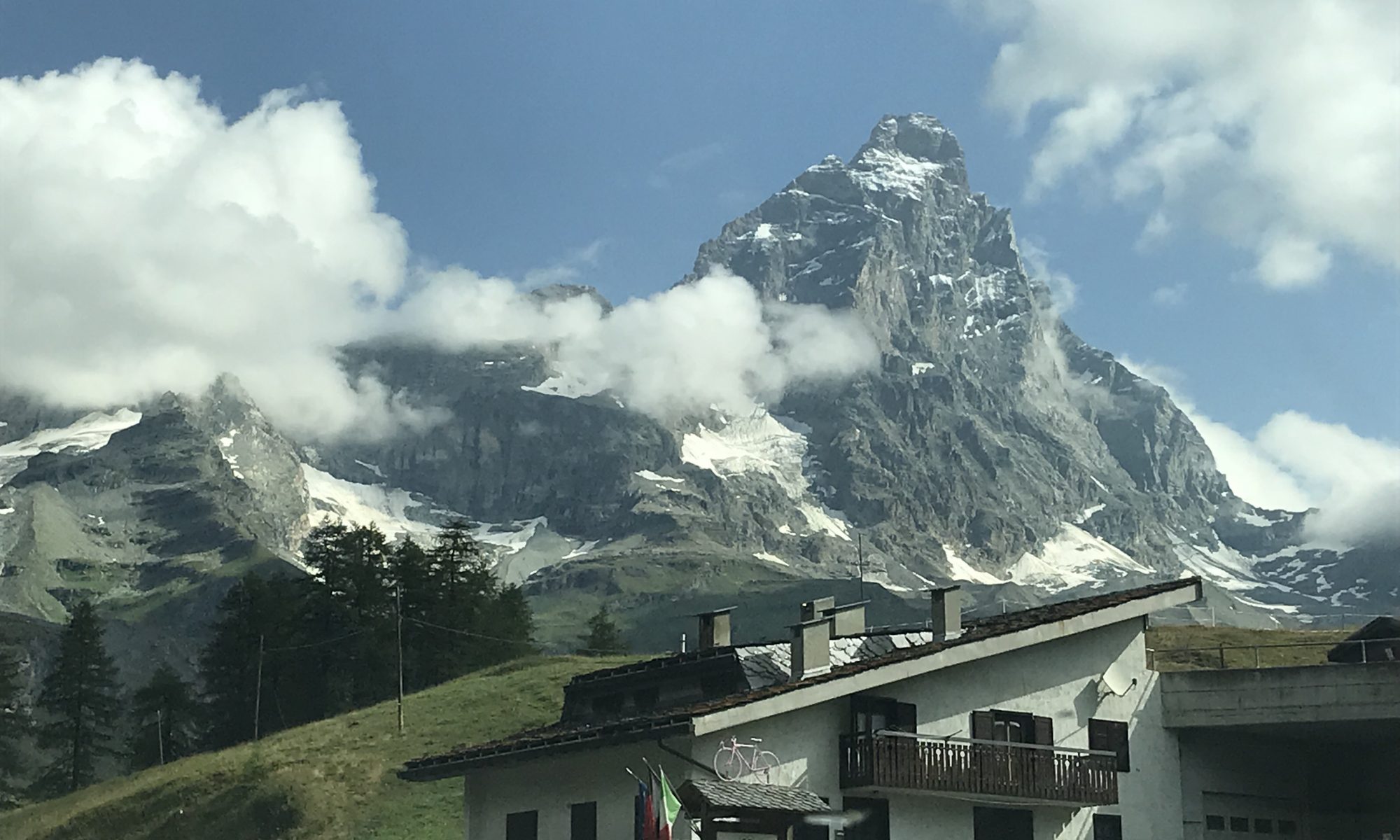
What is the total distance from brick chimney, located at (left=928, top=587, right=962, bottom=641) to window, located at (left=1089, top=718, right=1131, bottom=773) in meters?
4.54

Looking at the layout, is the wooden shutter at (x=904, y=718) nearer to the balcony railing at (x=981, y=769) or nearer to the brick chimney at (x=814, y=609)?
the balcony railing at (x=981, y=769)

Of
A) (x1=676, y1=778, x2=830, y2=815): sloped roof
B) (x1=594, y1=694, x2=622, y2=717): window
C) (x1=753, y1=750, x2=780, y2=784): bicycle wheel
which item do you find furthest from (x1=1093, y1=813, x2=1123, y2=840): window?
(x1=676, y1=778, x2=830, y2=815): sloped roof

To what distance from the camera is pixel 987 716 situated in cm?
4188

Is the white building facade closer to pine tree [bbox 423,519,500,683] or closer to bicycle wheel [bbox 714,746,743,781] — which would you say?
bicycle wheel [bbox 714,746,743,781]

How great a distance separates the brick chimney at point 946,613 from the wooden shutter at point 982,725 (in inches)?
124

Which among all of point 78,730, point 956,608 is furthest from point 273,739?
point 956,608

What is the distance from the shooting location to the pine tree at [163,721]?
397 ft

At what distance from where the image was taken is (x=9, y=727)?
122250 mm

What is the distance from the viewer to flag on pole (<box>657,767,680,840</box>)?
1035 inches

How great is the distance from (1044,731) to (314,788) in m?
45.4

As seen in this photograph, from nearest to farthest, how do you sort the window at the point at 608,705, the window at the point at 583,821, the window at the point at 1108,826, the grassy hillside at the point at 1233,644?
the window at the point at 583,821 → the window at the point at 1108,826 → the window at the point at 608,705 → the grassy hillside at the point at 1233,644

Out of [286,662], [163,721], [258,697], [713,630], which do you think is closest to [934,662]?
[713,630]

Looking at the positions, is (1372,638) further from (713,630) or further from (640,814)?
(640,814)

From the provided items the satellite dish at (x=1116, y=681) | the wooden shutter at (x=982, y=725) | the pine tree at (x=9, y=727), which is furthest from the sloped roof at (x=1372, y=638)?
the pine tree at (x=9, y=727)
